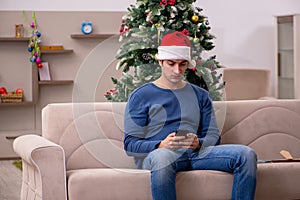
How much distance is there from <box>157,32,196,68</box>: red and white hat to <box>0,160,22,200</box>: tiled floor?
184cm

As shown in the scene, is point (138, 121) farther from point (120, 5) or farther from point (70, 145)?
point (120, 5)

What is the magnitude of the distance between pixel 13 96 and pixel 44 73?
1.42 ft

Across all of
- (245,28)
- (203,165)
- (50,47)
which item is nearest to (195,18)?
(203,165)

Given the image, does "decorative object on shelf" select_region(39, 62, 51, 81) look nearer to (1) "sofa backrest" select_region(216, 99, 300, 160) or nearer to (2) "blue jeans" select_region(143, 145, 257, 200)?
(1) "sofa backrest" select_region(216, 99, 300, 160)

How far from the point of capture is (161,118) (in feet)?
11.4

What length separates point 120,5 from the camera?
7.61 metres

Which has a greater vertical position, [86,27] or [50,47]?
[86,27]

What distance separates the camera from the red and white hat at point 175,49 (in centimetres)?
352

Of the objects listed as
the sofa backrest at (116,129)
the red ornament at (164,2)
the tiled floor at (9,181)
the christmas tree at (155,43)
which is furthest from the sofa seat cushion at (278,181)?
the tiled floor at (9,181)

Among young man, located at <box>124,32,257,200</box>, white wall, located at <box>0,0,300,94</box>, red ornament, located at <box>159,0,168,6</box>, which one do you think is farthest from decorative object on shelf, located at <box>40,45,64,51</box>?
young man, located at <box>124,32,257,200</box>

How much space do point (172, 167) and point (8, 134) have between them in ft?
14.2

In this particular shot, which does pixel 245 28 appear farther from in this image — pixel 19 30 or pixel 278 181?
pixel 278 181

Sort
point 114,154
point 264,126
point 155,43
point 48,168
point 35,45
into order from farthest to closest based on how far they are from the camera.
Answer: point 35,45
point 155,43
point 264,126
point 114,154
point 48,168

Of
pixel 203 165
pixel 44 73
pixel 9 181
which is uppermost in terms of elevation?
pixel 44 73
